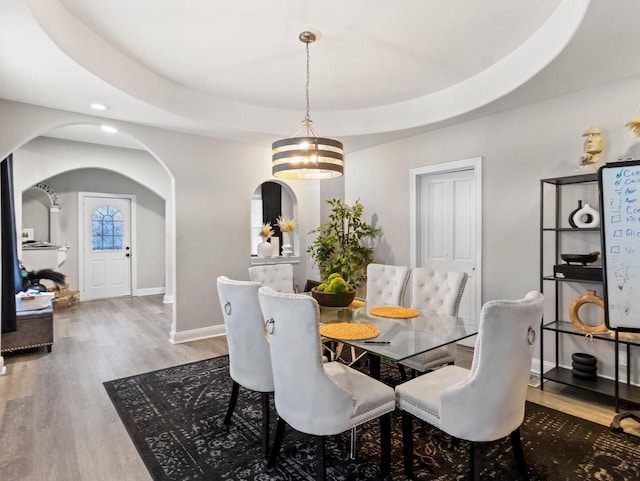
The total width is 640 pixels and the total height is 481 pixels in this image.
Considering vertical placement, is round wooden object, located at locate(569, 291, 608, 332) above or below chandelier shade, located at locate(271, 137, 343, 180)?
below

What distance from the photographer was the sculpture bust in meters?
2.95

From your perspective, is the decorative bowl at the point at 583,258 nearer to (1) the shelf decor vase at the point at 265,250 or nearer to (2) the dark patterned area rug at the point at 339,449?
(2) the dark patterned area rug at the point at 339,449

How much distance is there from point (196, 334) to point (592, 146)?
448 cm

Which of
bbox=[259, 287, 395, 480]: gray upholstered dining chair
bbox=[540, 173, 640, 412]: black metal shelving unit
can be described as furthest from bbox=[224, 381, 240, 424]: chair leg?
bbox=[540, 173, 640, 412]: black metal shelving unit

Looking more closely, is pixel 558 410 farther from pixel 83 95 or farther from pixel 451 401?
pixel 83 95

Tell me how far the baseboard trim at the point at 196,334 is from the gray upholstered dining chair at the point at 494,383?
315cm

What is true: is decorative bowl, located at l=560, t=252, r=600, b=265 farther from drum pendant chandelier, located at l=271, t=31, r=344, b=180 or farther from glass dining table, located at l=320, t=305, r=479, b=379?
drum pendant chandelier, located at l=271, t=31, r=344, b=180

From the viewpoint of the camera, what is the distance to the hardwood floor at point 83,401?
6.88 ft

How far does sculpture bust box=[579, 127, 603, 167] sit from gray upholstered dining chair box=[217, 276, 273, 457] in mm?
2809

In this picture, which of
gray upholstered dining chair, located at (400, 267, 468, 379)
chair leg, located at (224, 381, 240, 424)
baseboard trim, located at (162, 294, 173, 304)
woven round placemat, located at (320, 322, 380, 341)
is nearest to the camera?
woven round placemat, located at (320, 322, 380, 341)

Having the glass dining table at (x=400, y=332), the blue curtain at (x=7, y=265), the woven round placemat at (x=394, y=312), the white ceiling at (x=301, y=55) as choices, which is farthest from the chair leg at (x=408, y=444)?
the blue curtain at (x=7, y=265)

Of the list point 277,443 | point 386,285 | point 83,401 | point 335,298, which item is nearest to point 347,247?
point 386,285

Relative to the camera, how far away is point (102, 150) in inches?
224

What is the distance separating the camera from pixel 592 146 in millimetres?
2953
